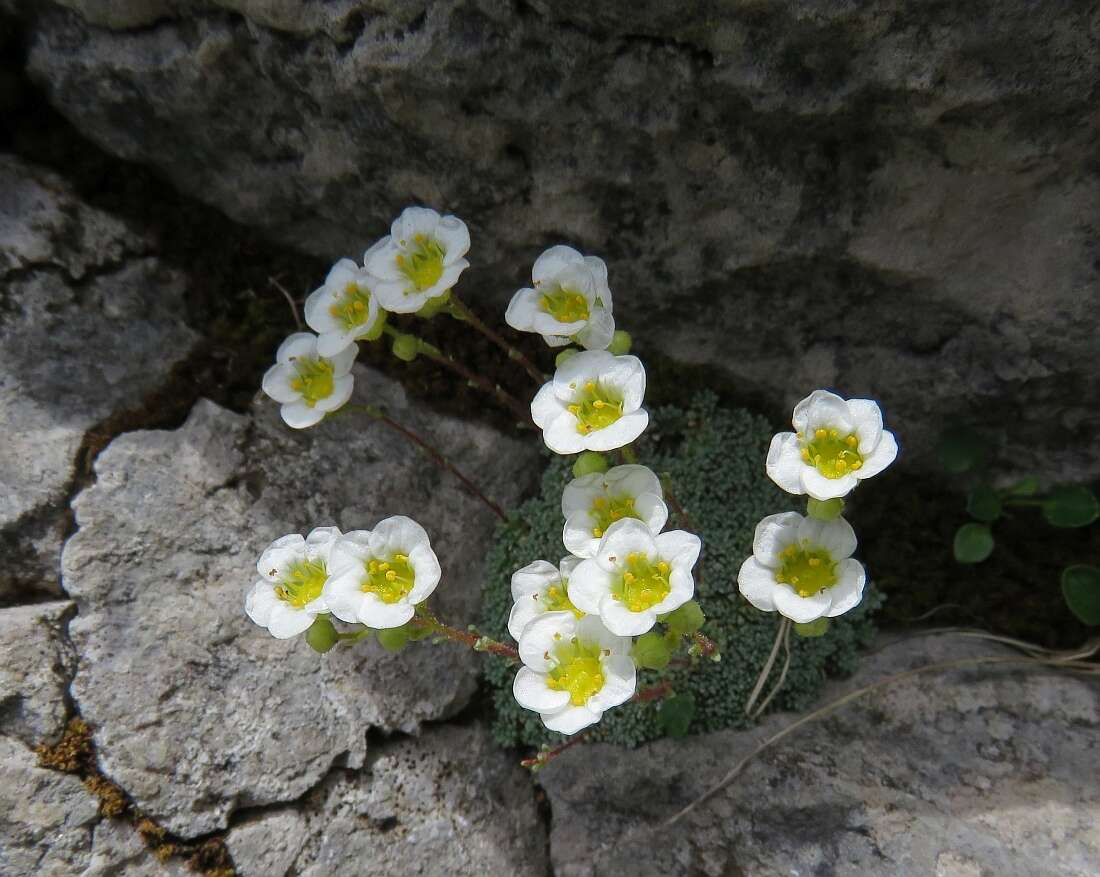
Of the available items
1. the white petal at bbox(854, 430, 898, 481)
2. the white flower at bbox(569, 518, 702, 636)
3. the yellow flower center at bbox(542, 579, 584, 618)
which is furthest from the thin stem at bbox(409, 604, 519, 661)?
the white petal at bbox(854, 430, 898, 481)

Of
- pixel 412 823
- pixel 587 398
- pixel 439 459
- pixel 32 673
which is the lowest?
pixel 412 823

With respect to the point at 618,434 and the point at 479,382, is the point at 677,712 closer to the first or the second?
the point at 618,434

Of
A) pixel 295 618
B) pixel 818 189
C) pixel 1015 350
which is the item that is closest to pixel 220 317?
pixel 295 618

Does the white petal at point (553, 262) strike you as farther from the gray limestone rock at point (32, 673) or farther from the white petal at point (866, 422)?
the gray limestone rock at point (32, 673)

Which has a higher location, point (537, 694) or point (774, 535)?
point (774, 535)

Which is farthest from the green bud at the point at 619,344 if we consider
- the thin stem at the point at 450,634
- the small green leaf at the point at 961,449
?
the small green leaf at the point at 961,449

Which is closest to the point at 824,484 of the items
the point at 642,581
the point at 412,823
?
the point at 642,581

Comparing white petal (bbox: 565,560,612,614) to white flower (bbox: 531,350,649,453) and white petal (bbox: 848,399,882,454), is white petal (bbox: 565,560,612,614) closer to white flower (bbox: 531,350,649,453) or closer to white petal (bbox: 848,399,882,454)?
white flower (bbox: 531,350,649,453)
